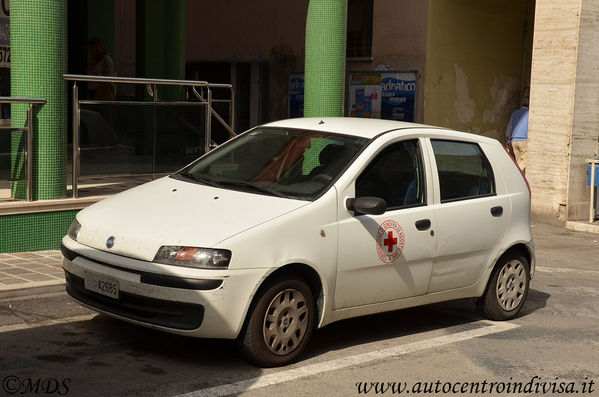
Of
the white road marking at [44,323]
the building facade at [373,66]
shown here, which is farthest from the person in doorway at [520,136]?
the white road marking at [44,323]

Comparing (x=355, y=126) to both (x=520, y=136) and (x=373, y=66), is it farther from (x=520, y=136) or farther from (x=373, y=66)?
(x=373, y=66)

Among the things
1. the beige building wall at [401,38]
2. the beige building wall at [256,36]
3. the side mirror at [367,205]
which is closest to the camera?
the side mirror at [367,205]

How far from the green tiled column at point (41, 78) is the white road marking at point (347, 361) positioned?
4.64 m

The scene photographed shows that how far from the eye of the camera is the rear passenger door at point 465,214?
24.3ft

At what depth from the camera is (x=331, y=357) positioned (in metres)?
6.72

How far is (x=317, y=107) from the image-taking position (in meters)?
12.8

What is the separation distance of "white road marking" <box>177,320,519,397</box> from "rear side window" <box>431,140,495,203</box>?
1.12 metres

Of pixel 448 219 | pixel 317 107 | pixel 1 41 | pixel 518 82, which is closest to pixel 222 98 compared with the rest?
pixel 317 107

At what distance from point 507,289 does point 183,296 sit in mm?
3398

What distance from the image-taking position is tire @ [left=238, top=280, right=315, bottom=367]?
Answer: 6.14 m

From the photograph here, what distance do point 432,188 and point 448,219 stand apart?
0.92 feet

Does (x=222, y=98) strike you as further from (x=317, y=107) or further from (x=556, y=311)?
(x=556, y=311)

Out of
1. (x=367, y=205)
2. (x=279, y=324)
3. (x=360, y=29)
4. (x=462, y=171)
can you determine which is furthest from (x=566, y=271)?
(x=360, y=29)

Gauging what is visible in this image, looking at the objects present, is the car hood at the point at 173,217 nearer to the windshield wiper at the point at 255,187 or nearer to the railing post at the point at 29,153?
the windshield wiper at the point at 255,187
